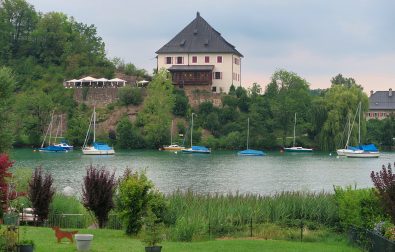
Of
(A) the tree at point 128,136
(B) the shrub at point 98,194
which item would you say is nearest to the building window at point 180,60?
(A) the tree at point 128,136

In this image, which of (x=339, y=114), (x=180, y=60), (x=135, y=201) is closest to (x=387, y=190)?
(x=135, y=201)

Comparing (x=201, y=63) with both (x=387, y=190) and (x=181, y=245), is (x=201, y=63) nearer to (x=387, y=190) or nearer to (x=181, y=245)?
(x=181, y=245)

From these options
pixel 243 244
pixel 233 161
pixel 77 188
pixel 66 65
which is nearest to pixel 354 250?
pixel 243 244

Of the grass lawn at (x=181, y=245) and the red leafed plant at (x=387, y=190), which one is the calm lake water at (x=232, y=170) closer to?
the grass lawn at (x=181, y=245)

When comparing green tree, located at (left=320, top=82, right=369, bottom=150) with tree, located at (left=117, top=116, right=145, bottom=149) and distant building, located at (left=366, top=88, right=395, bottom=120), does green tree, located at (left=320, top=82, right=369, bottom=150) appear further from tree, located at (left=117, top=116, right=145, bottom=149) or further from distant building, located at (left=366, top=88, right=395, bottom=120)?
distant building, located at (left=366, top=88, right=395, bottom=120)

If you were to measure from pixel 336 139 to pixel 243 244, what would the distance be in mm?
85289

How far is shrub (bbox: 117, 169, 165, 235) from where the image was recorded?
81.3 ft

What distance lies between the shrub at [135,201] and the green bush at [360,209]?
7.07m

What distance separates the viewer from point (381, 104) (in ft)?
524

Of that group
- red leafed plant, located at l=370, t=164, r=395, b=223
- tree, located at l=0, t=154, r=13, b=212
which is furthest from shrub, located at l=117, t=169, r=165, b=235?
red leafed plant, located at l=370, t=164, r=395, b=223

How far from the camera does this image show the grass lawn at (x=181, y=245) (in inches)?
852

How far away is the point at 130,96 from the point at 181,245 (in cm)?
9085

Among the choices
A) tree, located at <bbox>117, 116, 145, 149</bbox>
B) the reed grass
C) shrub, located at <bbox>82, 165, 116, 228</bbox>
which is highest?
tree, located at <bbox>117, 116, 145, 149</bbox>

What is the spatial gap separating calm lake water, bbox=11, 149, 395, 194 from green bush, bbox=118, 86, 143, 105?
42.4ft
